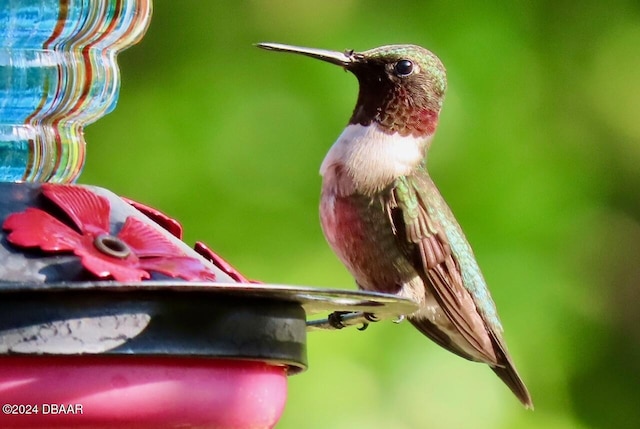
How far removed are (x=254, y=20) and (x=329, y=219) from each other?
132cm

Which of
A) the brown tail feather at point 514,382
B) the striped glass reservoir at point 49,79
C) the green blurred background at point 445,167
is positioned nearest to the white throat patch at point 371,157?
the green blurred background at point 445,167

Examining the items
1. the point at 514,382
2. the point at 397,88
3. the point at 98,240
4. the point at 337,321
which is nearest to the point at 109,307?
the point at 98,240

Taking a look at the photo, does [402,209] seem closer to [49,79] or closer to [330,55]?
[330,55]

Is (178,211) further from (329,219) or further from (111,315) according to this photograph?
(111,315)

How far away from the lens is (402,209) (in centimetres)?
375

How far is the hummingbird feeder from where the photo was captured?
1888 millimetres

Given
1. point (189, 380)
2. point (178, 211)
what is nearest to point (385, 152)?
point (178, 211)

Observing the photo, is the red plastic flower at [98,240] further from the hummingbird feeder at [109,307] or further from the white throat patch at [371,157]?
the white throat patch at [371,157]

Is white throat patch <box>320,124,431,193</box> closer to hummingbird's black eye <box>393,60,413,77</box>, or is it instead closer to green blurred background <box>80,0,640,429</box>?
hummingbird's black eye <box>393,60,413,77</box>

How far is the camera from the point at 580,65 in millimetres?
4965

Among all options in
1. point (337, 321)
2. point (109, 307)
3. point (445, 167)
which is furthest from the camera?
point (445, 167)

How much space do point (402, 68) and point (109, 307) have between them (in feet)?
7.06

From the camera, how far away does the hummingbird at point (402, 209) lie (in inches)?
147

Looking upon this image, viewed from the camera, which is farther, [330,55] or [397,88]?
[397,88]
